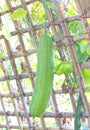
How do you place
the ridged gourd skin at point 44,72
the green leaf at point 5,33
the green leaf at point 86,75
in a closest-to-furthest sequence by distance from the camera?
1. the ridged gourd skin at point 44,72
2. the green leaf at point 86,75
3. the green leaf at point 5,33

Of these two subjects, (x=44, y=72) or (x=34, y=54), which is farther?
(x=34, y=54)

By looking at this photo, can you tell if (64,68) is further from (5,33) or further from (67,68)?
(5,33)

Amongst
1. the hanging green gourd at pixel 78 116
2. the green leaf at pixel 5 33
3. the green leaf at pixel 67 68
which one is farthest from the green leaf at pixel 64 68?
the green leaf at pixel 5 33

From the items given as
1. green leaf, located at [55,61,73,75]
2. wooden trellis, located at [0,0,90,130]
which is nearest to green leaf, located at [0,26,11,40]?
wooden trellis, located at [0,0,90,130]

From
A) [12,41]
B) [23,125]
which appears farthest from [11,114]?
[12,41]

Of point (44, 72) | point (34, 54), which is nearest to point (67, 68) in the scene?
point (44, 72)

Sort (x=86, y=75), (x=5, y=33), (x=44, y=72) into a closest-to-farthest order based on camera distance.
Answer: (x=44, y=72), (x=86, y=75), (x=5, y=33)

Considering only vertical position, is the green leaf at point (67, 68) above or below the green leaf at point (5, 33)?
below

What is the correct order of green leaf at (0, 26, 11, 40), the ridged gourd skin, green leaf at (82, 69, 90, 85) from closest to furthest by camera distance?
the ridged gourd skin, green leaf at (82, 69, 90, 85), green leaf at (0, 26, 11, 40)

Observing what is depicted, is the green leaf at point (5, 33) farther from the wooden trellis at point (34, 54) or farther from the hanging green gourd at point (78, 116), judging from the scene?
the hanging green gourd at point (78, 116)

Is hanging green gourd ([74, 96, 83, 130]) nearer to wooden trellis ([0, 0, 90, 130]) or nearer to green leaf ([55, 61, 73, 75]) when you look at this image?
wooden trellis ([0, 0, 90, 130])

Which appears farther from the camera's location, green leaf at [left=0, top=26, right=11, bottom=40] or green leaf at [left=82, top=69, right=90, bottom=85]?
green leaf at [left=0, top=26, right=11, bottom=40]
